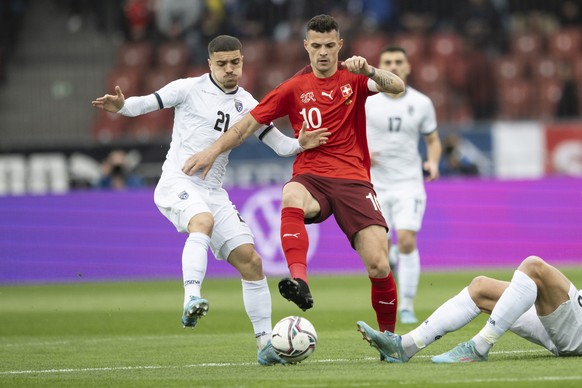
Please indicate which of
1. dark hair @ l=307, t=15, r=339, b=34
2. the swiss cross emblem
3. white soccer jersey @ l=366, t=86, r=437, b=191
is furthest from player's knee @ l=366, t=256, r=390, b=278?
white soccer jersey @ l=366, t=86, r=437, b=191

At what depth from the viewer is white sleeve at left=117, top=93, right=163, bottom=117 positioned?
977 centimetres

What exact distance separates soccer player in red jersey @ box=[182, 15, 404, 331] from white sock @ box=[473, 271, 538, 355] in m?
1.19

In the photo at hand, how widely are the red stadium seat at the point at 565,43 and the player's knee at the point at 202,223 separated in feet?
53.7

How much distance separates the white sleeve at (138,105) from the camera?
9.77 meters

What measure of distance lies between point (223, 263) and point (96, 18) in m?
9.83

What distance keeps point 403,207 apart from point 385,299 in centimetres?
461

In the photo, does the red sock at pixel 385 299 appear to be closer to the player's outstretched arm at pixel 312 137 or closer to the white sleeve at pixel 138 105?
the player's outstretched arm at pixel 312 137

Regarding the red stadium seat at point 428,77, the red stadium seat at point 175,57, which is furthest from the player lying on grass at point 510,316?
the red stadium seat at point 175,57

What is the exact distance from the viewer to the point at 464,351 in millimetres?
8195

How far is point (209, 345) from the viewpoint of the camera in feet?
36.2

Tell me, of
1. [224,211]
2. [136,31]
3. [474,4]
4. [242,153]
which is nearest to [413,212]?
[224,211]

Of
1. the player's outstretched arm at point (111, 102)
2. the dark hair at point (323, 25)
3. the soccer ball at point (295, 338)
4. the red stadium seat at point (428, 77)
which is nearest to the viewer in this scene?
the soccer ball at point (295, 338)

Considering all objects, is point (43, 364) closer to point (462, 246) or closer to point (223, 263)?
point (223, 263)

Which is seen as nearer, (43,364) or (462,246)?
(43,364)
